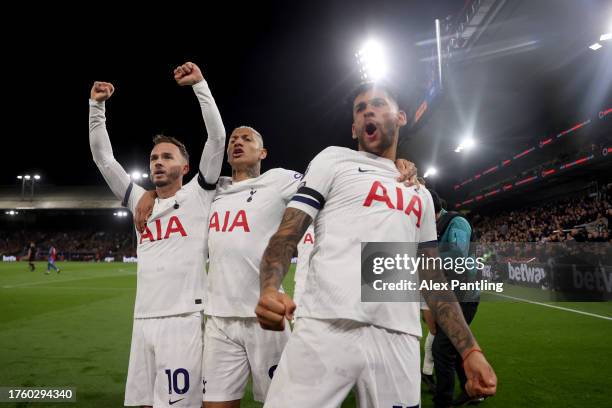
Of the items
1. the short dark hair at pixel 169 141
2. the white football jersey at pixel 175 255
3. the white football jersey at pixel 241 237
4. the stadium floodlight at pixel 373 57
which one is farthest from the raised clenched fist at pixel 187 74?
the stadium floodlight at pixel 373 57

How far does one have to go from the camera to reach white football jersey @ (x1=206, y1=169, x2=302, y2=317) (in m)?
2.96

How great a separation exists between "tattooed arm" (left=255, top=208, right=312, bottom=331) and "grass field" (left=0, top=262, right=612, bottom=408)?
122 inches

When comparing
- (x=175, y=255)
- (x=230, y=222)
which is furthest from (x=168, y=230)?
(x=230, y=222)

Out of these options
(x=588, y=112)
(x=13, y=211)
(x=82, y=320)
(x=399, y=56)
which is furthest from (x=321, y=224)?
(x=13, y=211)

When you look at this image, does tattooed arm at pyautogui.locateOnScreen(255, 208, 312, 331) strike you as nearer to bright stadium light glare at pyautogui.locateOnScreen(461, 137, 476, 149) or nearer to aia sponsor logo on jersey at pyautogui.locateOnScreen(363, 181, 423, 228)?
aia sponsor logo on jersey at pyautogui.locateOnScreen(363, 181, 423, 228)

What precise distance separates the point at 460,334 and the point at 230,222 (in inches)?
66.5

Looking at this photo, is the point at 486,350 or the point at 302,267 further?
the point at 486,350

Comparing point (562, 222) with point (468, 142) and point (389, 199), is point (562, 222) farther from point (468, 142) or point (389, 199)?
point (389, 199)

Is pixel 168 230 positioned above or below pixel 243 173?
below

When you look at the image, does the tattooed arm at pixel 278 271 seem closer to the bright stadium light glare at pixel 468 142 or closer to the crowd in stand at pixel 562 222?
the crowd in stand at pixel 562 222

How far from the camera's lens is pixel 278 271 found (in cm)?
190

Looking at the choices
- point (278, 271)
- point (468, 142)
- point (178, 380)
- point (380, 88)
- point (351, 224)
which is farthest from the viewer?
point (468, 142)

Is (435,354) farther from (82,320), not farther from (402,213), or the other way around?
(82,320)

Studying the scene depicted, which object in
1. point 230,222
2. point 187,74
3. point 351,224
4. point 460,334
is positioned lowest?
point 460,334
